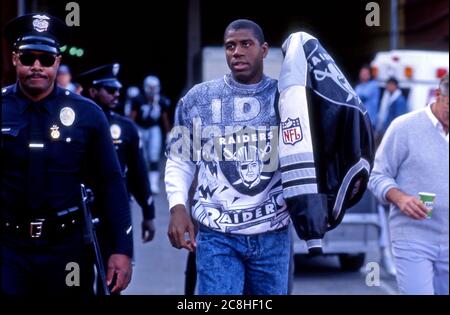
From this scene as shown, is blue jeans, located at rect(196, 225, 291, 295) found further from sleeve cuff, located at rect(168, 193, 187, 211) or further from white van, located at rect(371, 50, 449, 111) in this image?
white van, located at rect(371, 50, 449, 111)

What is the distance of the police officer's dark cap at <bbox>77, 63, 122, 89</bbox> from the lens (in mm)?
6539

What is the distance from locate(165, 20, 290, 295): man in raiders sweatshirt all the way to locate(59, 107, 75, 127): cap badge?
0.51m

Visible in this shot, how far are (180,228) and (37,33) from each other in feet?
3.71

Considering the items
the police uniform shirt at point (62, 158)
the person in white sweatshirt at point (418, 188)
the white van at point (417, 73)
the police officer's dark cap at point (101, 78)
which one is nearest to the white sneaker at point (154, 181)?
the white van at point (417, 73)

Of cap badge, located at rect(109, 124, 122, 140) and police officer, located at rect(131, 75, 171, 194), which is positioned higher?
police officer, located at rect(131, 75, 171, 194)

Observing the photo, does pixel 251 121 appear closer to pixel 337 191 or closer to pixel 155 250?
pixel 337 191

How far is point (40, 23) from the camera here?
4.74 meters

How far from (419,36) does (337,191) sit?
15089 millimetres

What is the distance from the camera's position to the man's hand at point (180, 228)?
15.3 ft

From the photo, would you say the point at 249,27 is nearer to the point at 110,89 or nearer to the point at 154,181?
the point at 110,89

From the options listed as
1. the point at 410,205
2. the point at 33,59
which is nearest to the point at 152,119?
the point at 410,205

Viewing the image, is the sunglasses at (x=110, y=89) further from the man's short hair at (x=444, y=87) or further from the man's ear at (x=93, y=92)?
the man's short hair at (x=444, y=87)

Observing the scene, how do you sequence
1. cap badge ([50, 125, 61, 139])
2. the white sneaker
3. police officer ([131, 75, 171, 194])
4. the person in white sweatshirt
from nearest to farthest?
cap badge ([50, 125, 61, 139]) → the person in white sweatshirt → police officer ([131, 75, 171, 194]) → the white sneaker

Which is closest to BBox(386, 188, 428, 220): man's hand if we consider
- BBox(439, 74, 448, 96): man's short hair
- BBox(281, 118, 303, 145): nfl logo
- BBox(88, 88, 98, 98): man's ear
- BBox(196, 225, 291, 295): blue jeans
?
BBox(439, 74, 448, 96): man's short hair
